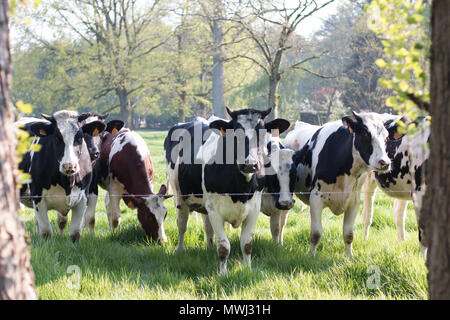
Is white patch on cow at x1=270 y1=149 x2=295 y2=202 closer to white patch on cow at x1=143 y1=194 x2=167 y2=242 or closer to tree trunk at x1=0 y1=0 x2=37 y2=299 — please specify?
white patch on cow at x1=143 y1=194 x2=167 y2=242

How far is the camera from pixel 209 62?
26.4 m

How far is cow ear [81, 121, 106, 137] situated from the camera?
623cm

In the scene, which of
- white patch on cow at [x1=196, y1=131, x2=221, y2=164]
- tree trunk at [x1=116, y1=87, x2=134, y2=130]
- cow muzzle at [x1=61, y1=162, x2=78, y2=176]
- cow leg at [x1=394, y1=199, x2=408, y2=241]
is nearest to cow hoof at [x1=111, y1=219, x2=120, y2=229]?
cow muzzle at [x1=61, y1=162, x2=78, y2=176]

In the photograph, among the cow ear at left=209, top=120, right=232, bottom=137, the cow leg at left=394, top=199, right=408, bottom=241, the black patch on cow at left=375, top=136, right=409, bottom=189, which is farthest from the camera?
the cow leg at left=394, top=199, right=408, bottom=241

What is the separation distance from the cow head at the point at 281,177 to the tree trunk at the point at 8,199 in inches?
147

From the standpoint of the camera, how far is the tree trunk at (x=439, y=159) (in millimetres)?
2477

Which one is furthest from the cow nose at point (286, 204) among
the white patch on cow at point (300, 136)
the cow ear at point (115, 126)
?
the cow ear at point (115, 126)

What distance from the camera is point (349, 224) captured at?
19.8ft

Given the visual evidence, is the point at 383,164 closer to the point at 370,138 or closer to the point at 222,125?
the point at 370,138

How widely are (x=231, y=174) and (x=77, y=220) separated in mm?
2310

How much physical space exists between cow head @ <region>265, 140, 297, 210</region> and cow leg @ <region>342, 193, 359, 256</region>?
0.77 meters

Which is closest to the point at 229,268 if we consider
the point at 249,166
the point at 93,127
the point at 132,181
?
the point at 249,166

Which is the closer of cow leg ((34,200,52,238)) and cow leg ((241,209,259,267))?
cow leg ((241,209,259,267))
